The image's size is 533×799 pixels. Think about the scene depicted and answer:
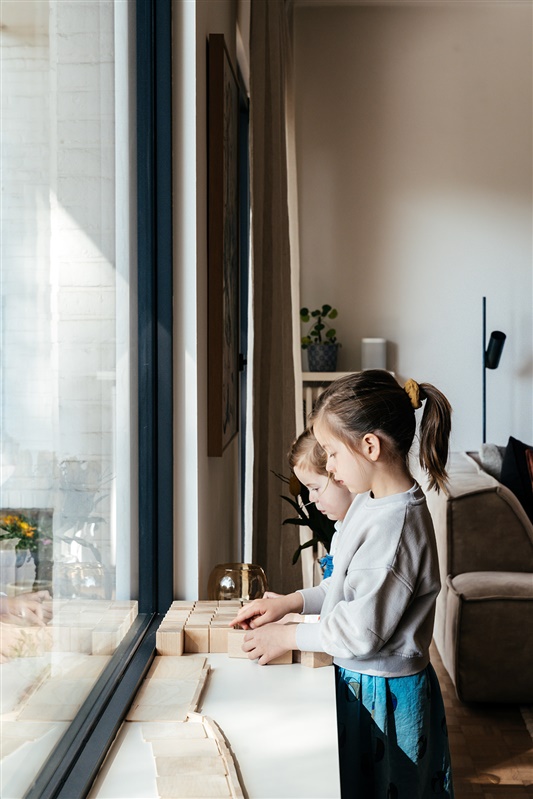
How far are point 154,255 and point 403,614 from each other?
0.82 m

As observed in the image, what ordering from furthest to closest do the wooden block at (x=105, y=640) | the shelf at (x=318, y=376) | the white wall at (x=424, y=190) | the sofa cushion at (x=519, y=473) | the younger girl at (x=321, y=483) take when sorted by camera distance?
the white wall at (x=424, y=190) < the shelf at (x=318, y=376) < the sofa cushion at (x=519, y=473) < the younger girl at (x=321, y=483) < the wooden block at (x=105, y=640)

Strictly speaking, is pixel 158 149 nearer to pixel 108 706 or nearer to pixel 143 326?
pixel 143 326

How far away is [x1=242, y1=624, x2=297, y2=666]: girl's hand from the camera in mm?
1409

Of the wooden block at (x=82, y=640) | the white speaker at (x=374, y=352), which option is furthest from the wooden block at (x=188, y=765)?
the white speaker at (x=374, y=352)

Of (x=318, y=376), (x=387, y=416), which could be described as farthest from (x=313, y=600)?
(x=318, y=376)

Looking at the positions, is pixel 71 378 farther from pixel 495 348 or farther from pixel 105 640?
pixel 495 348

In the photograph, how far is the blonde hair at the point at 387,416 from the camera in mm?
1516

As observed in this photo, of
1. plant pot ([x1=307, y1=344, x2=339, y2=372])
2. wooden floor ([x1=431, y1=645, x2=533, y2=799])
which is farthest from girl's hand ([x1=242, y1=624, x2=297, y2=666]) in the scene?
plant pot ([x1=307, y1=344, x2=339, y2=372])

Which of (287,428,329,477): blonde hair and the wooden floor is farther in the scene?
the wooden floor

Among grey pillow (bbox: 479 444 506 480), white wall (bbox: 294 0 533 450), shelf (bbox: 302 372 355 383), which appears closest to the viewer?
grey pillow (bbox: 479 444 506 480)

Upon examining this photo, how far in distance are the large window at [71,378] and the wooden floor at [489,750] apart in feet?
4.12

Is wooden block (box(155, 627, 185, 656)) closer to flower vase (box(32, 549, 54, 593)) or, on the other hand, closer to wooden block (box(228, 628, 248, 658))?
wooden block (box(228, 628, 248, 658))

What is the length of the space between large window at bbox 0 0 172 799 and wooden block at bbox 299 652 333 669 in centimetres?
27

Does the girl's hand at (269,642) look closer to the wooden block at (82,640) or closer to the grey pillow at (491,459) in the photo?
the wooden block at (82,640)
